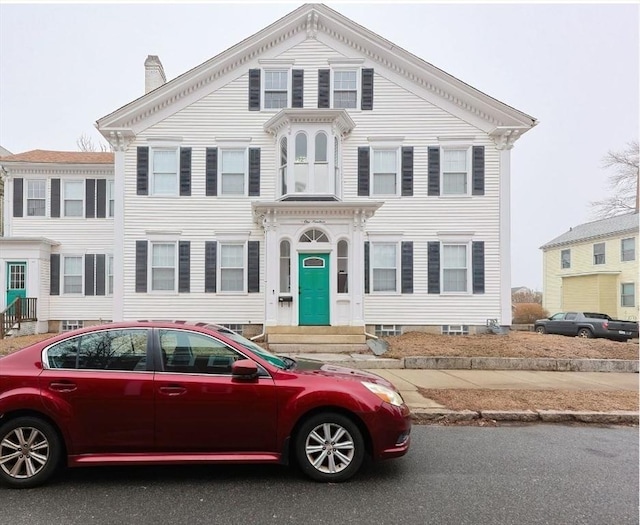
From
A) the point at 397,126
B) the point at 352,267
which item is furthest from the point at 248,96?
the point at 352,267

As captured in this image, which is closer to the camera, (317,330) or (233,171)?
(317,330)

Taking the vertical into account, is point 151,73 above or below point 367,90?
above

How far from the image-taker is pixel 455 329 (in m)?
13.7

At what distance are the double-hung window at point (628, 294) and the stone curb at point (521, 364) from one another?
1761 cm

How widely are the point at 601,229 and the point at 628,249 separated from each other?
3214 mm

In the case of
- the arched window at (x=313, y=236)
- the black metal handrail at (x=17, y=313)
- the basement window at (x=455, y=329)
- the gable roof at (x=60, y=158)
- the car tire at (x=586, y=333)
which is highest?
Result: the gable roof at (x=60, y=158)

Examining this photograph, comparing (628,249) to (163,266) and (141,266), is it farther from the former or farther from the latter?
(141,266)

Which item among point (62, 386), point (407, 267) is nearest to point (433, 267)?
point (407, 267)

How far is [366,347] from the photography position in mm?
11250

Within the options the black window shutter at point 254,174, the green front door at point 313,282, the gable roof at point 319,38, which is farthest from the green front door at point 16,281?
the green front door at point 313,282

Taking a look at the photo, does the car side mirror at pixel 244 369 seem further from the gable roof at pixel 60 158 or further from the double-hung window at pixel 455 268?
the gable roof at pixel 60 158

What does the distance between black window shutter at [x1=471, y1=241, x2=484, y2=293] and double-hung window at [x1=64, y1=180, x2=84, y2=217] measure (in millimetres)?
14725

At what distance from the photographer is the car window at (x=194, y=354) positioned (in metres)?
3.97

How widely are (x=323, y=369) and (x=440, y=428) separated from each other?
90.0 inches
